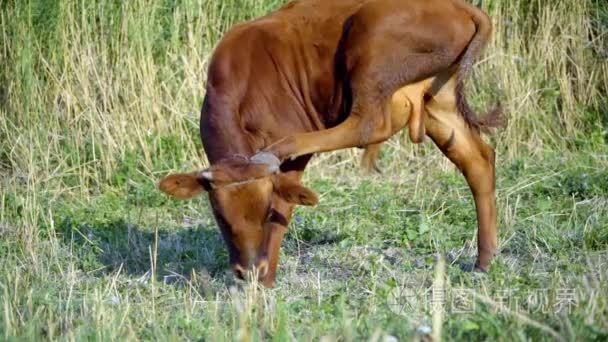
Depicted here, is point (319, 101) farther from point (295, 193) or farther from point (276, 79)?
point (295, 193)

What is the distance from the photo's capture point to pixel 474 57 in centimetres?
596

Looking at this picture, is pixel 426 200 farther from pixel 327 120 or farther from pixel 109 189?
pixel 109 189

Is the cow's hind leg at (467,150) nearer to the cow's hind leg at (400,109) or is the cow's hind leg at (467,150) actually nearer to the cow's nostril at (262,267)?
the cow's hind leg at (400,109)

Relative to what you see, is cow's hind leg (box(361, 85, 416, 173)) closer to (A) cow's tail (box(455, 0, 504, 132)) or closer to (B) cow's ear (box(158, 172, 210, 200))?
(A) cow's tail (box(455, 0, 504, 132))

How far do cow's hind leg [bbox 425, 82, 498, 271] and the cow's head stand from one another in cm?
112

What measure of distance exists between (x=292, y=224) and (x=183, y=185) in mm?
1702

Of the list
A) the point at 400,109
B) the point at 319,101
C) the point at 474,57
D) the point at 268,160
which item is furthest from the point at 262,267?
the point at 474,57

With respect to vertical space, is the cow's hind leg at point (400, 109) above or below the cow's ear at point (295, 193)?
above

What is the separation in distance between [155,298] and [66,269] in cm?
116

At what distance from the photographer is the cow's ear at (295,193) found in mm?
5633

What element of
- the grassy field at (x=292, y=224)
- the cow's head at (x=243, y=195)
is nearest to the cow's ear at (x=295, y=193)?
the cow's head at (x=243, y=195)

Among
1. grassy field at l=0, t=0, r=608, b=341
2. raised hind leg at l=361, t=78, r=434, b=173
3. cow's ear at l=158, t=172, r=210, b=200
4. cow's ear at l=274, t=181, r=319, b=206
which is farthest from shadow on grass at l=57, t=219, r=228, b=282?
raised hind leg at l=361, t=78, r=434, b=173

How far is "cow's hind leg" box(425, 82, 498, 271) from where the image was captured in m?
6.36

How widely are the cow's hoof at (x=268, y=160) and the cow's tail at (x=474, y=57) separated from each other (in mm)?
1141
